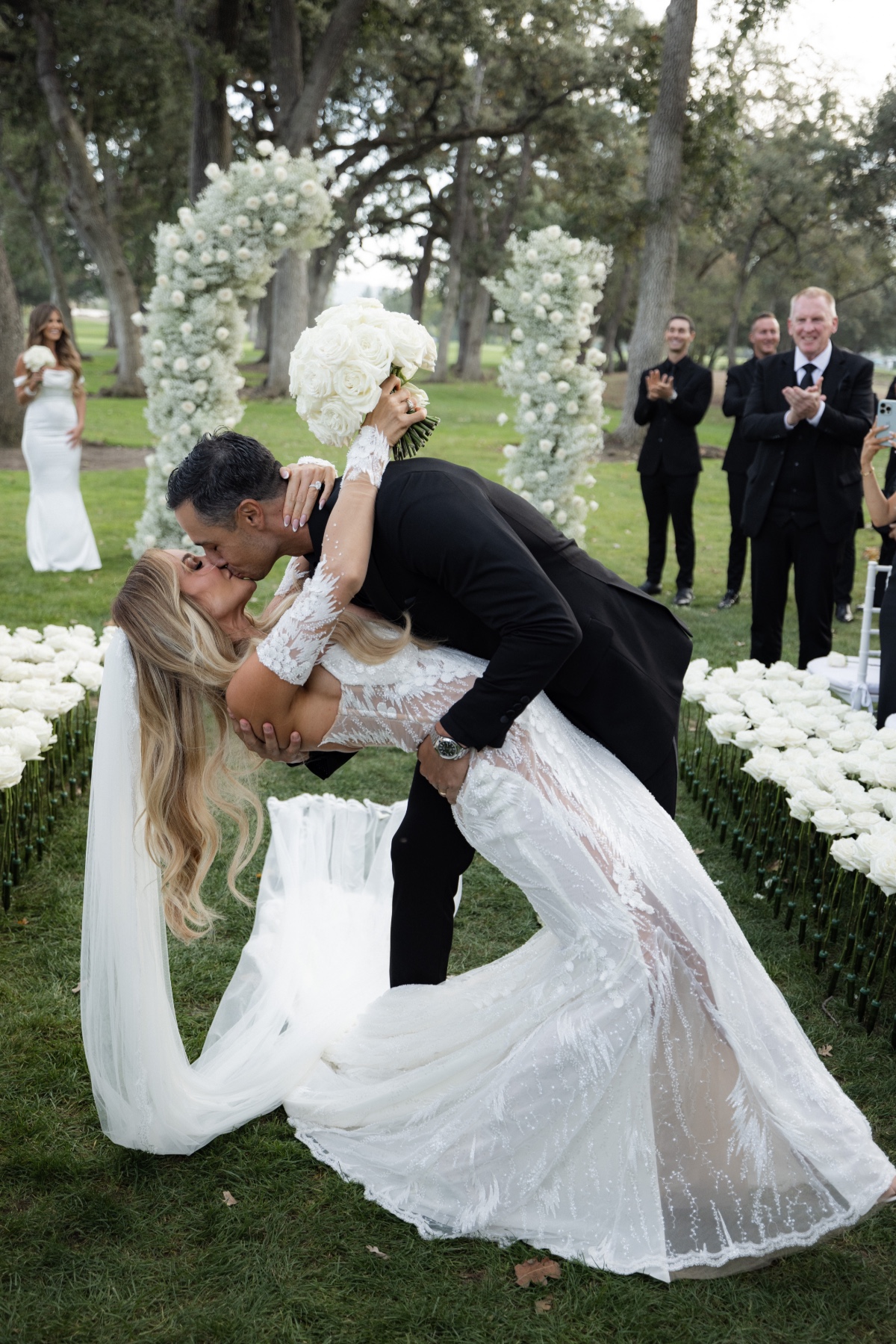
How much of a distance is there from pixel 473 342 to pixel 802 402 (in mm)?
34154

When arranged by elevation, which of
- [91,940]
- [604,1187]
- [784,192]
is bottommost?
[604,1187]

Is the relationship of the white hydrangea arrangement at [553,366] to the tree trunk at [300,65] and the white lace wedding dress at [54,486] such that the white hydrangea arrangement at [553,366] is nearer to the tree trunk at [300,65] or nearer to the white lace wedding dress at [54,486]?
the white lace wedding dress at [54,486]

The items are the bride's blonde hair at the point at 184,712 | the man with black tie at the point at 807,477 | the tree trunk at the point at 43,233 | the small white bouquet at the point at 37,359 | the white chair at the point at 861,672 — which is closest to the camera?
the bride's blonde hair at the point at 184,712

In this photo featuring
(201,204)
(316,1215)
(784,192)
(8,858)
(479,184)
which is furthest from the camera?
(479,184)

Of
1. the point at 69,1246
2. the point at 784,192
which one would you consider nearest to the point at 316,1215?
the point at 69,1246

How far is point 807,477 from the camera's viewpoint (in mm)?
7504

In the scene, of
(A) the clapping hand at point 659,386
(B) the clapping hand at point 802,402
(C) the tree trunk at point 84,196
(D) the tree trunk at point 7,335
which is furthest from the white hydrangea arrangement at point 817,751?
(C) the tree trunk at point 84,196

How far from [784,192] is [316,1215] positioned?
119 ft

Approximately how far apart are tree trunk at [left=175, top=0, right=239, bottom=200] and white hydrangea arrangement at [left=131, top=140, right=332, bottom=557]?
11.4m

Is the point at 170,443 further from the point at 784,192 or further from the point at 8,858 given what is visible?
the point at 784,192

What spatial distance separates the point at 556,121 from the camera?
28438mm

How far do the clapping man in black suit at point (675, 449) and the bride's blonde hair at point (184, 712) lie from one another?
8060 millimetres

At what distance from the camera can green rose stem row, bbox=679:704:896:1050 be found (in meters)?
4.31

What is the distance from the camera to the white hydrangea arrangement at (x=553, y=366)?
355 inches
